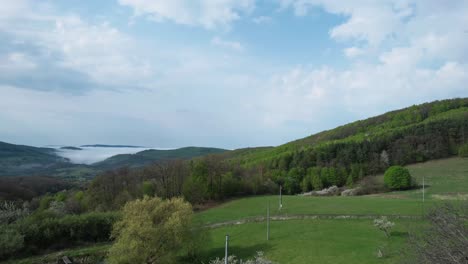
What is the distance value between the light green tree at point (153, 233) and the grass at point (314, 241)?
192 inches

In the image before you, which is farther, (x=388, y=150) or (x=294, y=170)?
(x=388, y=150)

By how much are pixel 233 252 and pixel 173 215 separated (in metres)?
7.80

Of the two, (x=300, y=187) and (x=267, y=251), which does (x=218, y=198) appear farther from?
(x=267, y=251)

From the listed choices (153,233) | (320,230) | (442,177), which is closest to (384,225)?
(320,230)

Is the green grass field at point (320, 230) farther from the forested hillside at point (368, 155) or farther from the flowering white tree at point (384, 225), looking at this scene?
the forested hillside at point (368, 155)

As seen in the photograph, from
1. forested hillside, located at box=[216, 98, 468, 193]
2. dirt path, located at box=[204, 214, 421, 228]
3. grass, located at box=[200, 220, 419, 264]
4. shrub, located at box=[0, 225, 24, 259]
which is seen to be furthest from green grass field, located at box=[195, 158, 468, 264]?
forested hillside, located at box=[216, 98, 468, 193]

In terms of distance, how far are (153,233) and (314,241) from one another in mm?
16732

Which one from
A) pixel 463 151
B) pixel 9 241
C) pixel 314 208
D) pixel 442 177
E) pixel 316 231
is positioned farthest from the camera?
pixel 463 151

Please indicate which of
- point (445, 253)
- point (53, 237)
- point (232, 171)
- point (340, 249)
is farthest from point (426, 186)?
point (445, 253)

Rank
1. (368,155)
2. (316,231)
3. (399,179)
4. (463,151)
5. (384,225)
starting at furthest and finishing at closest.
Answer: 1. (368,155)
2. (463,151)
3. (399,179)
4. (316,231)
5. (384,225)

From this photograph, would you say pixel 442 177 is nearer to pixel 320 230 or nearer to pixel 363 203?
pixel 363 203

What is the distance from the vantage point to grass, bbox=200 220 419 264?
32.3 metres

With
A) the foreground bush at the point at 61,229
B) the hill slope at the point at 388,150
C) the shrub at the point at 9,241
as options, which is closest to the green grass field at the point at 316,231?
the shrub at the point at 9,241

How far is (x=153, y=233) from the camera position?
34.8 m
